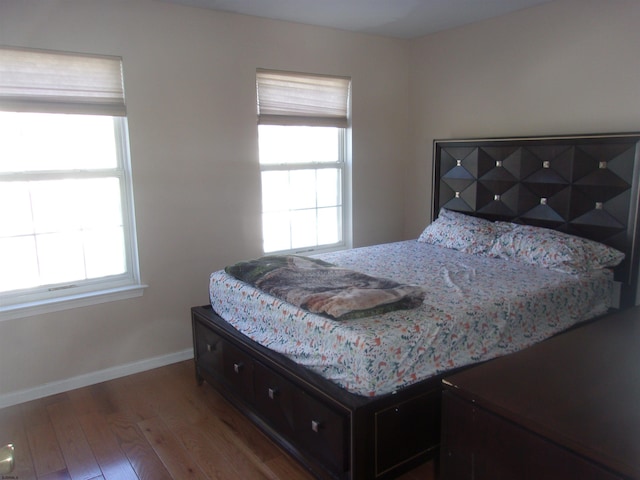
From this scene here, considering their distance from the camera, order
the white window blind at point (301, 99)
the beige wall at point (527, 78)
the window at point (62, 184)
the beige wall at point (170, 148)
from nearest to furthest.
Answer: the window at point (62, 184) → the beige wall at point (170, 148) → the beige wall at point (527, 78) → the white window blind at point (301, 99)

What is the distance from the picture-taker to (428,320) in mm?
2322

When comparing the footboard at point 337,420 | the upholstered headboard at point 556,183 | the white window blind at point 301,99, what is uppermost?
the white window blind at point 301,99

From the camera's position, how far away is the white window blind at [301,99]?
12.7ft

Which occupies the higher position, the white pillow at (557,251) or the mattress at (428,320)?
the white pillow at (557,251)

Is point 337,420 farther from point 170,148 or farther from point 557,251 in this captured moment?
point 170,148

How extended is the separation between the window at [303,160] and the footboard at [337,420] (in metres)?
1.62

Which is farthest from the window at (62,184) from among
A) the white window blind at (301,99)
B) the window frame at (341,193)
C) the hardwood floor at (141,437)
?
the window frame at (341,193)

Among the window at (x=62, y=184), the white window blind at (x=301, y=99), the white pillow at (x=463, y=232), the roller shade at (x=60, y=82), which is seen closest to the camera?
the roller shade at (x=60, y=82)

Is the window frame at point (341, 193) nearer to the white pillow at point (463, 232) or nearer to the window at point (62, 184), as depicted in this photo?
the white pillow at point (463, 232)

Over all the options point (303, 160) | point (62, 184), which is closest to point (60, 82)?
point (62, 184)

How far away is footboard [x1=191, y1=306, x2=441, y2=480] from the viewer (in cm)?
208

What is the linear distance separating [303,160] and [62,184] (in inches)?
73.4

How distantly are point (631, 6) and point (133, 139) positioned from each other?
3.30 metres

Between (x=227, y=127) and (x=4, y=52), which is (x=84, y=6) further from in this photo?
(x=227, y=127)
